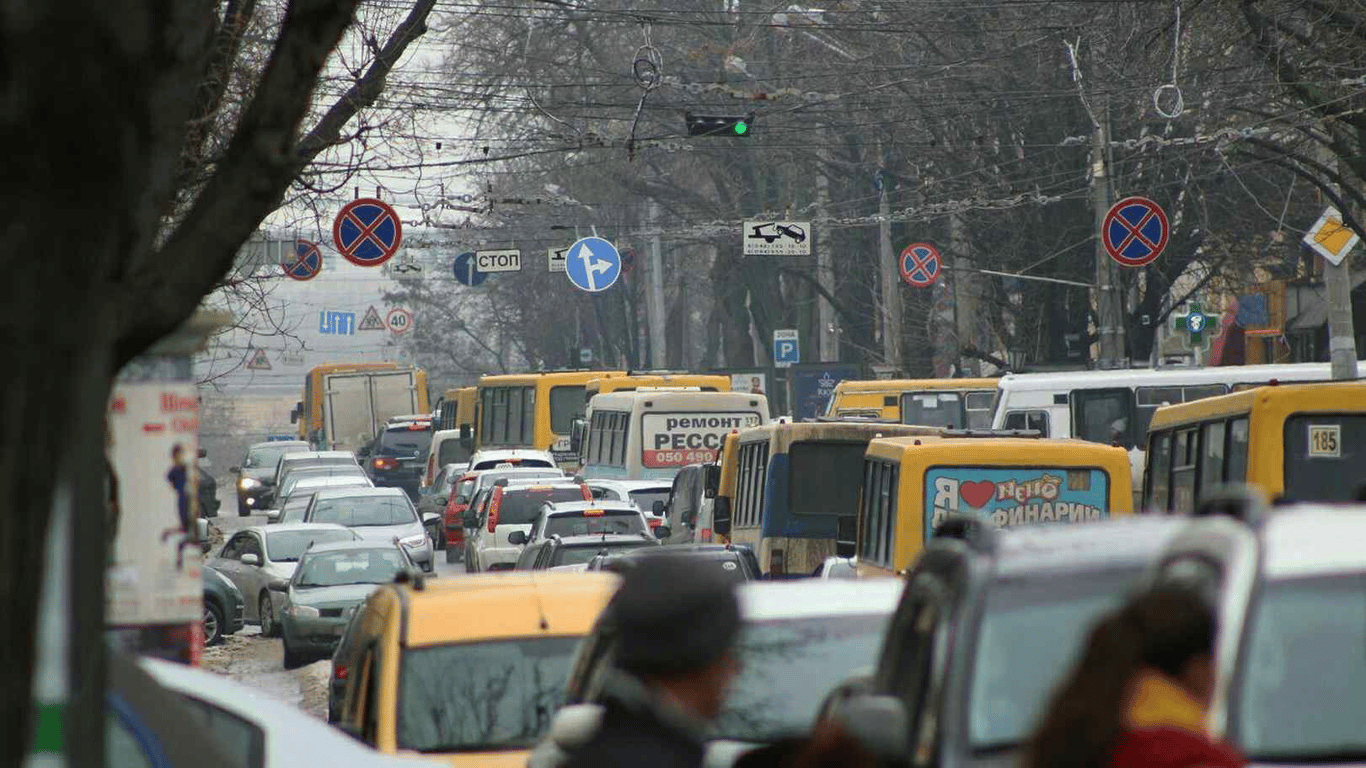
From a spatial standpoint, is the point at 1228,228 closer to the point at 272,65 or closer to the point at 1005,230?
the point at 1005,230

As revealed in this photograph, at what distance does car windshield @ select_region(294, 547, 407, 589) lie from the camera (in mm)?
22516

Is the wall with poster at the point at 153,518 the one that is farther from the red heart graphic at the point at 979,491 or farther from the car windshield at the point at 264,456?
the car windshield at the point at 264,456

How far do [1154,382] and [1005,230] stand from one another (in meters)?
14.6

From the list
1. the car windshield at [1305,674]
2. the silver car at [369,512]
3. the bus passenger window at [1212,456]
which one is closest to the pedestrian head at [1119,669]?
the car windshield at [1305,674]

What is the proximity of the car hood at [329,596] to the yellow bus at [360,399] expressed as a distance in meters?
39.6

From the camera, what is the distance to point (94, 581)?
4.26 metres

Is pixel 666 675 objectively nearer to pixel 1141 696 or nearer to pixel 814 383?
pixel 1141 696

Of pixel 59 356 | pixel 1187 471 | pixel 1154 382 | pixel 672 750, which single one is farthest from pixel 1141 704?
pixel 1154 382

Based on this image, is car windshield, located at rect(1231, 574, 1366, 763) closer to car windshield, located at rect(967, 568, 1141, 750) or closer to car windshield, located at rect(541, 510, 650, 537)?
car windshield, located at rect(967, 568, 1141, 750)

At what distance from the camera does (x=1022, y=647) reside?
4.91 meters

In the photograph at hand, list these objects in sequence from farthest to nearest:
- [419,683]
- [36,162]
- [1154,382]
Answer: [1154,382] < [419,683] < [36,162]

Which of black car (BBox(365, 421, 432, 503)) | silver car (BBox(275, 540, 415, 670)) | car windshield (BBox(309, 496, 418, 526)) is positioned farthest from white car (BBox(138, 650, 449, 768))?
black car (BBox(365, 421, 432, 503))

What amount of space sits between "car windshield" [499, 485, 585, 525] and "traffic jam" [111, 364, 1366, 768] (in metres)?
4.70

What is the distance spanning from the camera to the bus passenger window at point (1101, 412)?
31.9 m
